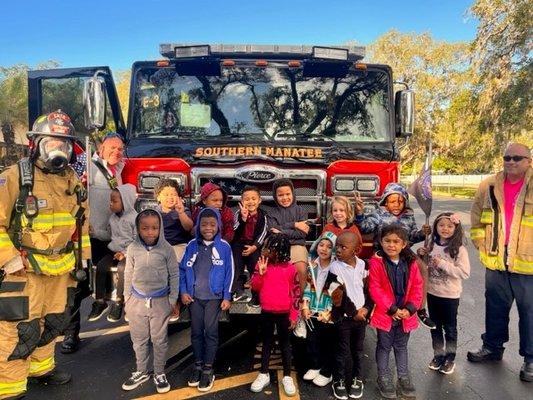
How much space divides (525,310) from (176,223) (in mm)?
3217

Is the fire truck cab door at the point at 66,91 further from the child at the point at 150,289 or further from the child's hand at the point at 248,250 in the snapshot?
the child's hand at the point at 248,250

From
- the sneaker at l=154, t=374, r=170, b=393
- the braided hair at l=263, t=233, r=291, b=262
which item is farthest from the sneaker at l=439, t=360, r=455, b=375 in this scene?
the sneaker at l=154, t=374, r=170, b=393

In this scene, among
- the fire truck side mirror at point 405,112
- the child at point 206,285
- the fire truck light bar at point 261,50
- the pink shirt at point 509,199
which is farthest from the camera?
the fire truck side mirror at point 405,112

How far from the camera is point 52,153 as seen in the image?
3555 millimetres

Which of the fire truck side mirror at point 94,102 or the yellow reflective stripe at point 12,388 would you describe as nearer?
the yellow reflective stripe at point 12,388

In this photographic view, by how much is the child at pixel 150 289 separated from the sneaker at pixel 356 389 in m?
1.45

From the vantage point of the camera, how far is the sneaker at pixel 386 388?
3.64 meters

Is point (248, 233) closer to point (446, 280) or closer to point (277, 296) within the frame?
point (277, 296)

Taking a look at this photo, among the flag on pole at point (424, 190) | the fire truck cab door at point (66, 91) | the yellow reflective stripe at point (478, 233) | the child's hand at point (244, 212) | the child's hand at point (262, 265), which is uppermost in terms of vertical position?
the fire truck cab door at point (66, 91)

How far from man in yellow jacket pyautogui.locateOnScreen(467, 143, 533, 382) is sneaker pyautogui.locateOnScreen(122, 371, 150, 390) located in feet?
9.84

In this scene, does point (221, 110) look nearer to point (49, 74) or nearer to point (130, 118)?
point (130, 118)

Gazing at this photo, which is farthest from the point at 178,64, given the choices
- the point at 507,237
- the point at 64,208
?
the point at 507,237

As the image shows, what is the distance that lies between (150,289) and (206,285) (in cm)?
44

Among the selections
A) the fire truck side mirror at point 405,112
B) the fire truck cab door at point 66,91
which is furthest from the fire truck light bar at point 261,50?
the fire truck cab door at point 66,91
